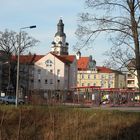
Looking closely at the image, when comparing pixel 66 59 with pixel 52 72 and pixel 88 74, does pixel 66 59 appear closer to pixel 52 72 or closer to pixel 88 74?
pixel 52 72

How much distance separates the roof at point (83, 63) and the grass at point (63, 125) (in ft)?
503

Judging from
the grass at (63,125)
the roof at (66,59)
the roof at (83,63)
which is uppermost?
the roof at (83,63)

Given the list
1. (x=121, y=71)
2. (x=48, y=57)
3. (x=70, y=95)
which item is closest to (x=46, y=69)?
(x=48, y=57)

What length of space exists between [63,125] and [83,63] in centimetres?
16066

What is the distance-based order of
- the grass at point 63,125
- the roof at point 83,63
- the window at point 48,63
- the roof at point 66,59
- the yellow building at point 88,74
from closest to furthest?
the grass at point 63,125 → the window at point 48,63 → the roof at point 66,59 → the yellow building at point 88,74 → the roof at point 83,63

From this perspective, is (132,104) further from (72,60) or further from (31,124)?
(72,60)

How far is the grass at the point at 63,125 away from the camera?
61.0 ft

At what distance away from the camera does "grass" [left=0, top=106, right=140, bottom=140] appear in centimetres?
1858

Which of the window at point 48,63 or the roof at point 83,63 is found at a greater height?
the roof at point 83,63

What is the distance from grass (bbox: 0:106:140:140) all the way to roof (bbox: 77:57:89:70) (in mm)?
153282

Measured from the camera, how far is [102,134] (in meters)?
21.5

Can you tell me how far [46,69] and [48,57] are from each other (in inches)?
142

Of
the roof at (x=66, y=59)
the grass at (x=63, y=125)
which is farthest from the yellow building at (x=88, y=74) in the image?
the grass at (x=63, y=125)

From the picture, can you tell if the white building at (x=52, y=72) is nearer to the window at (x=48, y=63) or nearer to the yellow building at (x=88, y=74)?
the window at (x=48, y=63)
